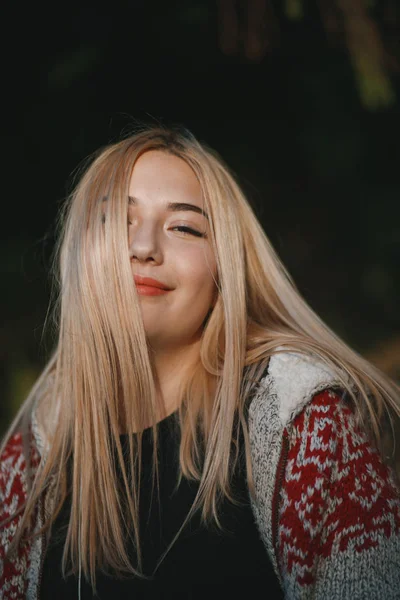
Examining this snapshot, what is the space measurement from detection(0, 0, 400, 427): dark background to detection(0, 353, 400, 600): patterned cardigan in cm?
78

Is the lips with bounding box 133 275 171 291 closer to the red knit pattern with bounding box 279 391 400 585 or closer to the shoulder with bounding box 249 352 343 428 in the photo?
the shoulder with bounding box 249 352 343 428

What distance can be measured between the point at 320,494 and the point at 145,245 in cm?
72

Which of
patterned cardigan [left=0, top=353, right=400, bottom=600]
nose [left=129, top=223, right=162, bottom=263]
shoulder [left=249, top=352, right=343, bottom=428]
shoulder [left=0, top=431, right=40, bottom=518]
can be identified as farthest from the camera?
shoulder [left=0, top=431, right=40, bottom=518]

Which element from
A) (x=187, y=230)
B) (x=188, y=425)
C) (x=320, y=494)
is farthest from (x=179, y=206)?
(x=320, y=494)

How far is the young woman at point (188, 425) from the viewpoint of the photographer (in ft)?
4.27

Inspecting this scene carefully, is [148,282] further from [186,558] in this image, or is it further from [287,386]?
[186,558]

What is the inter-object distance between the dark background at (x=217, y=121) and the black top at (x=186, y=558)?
0.74m

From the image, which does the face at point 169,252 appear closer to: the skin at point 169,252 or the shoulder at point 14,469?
the skin at point 169,252

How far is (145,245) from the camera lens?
Result: 58.0 inches

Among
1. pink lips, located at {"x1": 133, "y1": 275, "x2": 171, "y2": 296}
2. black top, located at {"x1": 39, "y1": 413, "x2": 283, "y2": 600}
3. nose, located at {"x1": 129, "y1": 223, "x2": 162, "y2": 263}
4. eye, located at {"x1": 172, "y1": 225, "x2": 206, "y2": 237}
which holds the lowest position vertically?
black top, located at {"x1": 39, "y1": 413, "x2": 283, "y2": 600}

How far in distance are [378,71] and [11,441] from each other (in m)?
1.51

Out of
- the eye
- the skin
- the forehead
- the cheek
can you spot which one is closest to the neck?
the skin

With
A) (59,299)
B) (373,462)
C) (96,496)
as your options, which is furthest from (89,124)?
(373,462)

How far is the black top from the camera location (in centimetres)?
137
